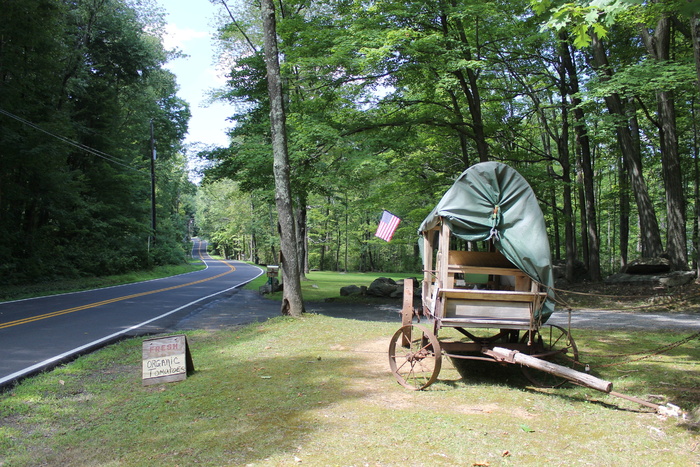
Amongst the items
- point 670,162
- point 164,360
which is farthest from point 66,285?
point 670,162

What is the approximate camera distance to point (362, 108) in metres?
15.9

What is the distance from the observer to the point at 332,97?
14.9 m

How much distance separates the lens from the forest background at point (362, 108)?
13477mm

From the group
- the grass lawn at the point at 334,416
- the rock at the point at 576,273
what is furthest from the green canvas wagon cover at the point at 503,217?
the rock at the point at 576,273

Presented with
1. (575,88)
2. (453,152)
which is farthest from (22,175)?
(575,88)

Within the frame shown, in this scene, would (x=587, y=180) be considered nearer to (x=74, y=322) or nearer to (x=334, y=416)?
(x=334, y=416)

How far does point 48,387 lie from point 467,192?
20.8 ft

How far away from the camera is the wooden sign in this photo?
20.6 ft

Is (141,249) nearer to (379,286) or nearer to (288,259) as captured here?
(379,286)

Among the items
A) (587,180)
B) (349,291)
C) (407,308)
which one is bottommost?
(349,291)

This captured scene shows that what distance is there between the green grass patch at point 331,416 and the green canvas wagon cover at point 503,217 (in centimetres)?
159

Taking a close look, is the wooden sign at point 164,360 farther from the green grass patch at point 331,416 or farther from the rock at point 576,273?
the rock at point 576,273

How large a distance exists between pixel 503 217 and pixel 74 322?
10481mm

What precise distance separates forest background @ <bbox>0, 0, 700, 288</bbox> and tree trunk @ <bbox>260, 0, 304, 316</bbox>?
1461mm
